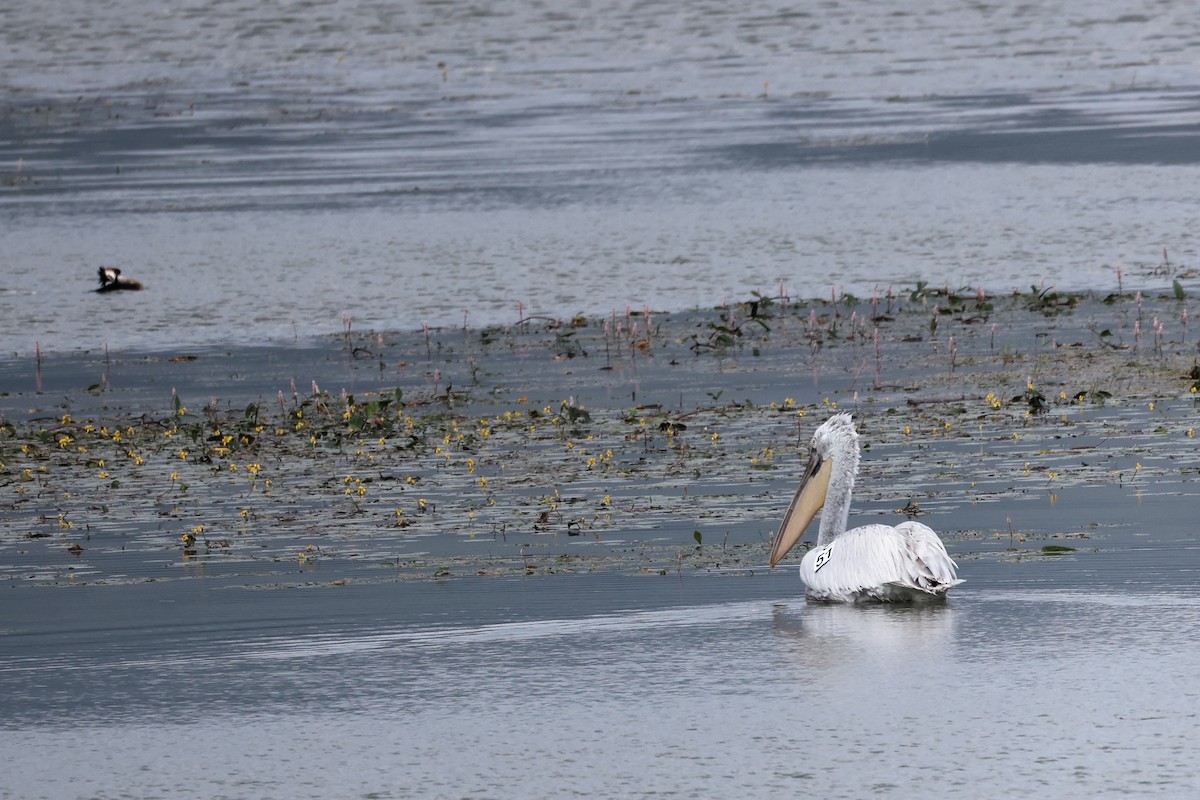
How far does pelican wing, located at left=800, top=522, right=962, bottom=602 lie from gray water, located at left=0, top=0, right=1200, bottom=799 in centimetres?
11

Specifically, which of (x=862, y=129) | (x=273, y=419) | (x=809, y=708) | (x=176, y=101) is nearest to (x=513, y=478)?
(x=273, y=419)

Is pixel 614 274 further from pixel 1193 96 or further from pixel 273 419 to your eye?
pixel 1193 96

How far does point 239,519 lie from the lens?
11.5 metres

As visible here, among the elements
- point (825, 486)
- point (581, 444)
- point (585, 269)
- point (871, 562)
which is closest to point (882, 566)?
point (871, 562)

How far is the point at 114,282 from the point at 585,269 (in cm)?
438

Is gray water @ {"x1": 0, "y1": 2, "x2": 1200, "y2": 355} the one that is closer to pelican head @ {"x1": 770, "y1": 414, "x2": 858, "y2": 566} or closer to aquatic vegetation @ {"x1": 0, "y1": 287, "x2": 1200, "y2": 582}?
aquatic vegetation @ {"x1": 0, "y1": 287, "x2": 1200, "y2": 582}

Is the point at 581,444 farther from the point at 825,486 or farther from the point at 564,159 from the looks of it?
the point at 564,159

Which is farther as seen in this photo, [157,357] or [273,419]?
[157,357]

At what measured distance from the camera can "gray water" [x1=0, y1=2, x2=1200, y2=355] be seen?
21141 mm

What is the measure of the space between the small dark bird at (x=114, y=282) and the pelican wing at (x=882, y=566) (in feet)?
Answer: 42.9

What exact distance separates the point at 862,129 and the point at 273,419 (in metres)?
19.5

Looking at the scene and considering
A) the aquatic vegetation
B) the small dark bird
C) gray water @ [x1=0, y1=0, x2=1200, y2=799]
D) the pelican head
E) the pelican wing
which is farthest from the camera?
the small dark bird

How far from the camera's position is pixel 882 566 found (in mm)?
9320

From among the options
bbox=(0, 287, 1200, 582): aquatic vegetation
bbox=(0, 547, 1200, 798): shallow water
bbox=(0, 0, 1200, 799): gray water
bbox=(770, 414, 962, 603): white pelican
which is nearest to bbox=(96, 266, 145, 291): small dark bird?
bbox=(0, 0, 1200, 799): gray water
